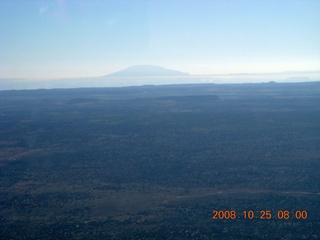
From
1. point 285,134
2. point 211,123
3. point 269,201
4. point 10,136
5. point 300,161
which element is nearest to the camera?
point 269,201

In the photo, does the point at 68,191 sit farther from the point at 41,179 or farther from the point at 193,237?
the point at 193,237

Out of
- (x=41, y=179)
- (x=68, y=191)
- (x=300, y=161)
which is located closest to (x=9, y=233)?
(x=68, y=191)

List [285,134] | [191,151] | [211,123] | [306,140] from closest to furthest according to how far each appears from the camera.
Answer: [191,151]
[306,140]
[285,134]
[211,123]

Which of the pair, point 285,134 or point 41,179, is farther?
point 285,134
